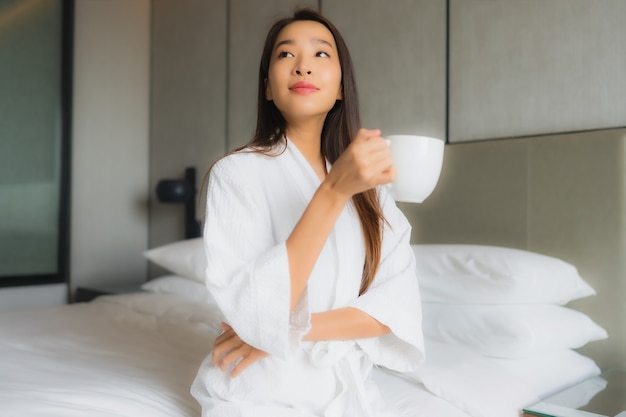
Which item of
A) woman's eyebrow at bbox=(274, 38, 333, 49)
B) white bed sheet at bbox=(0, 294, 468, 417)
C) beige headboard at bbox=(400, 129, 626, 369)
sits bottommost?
white bed sheet at bbox=(0, 294, 468, 417)

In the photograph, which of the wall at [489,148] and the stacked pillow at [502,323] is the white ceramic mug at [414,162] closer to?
the stacked pillow at [502,323]

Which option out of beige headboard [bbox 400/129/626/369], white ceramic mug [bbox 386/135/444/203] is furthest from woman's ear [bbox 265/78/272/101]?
beige headboard [bbox 400/129/626/369]

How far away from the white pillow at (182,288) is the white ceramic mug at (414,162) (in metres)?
1.54

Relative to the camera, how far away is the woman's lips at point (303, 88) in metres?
0.97

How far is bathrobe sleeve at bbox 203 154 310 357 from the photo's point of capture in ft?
2.71

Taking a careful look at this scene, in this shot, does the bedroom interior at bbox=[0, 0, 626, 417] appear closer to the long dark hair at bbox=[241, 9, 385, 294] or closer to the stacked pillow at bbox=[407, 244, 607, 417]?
the stacked pillow at bbox=[407, 244, 607, 417]

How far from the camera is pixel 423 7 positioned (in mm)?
2049

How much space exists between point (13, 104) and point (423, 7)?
2294mm

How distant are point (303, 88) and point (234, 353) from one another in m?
0.47

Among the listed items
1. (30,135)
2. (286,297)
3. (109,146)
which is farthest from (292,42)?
(109,146)

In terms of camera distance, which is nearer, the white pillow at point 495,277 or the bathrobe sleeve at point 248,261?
the bathrobe sleeve at point 248,261

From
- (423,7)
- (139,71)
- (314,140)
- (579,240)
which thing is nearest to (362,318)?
(314,140)

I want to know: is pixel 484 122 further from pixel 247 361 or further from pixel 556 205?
pixel 247 361

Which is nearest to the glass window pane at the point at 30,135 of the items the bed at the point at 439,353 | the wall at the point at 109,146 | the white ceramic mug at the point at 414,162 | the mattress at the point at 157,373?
the wall at the point at 109,146
